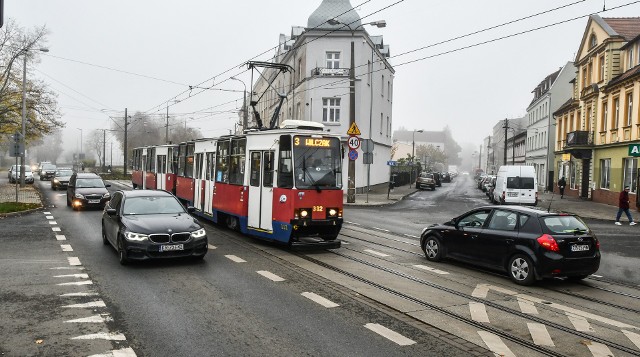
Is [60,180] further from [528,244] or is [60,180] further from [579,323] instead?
[579,323]

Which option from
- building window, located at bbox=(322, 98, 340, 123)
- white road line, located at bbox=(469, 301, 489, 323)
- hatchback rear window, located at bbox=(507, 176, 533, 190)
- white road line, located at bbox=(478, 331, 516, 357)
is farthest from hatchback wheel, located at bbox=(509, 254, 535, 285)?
building window, located at bbox=(322, 98, 340, 123)

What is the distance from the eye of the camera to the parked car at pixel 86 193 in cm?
2250

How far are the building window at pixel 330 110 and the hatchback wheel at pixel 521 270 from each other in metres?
30.4

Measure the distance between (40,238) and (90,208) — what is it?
9.23 m

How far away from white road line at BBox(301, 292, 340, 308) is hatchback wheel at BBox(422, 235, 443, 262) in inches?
178

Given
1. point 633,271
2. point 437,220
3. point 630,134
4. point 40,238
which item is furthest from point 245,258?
point 630,134

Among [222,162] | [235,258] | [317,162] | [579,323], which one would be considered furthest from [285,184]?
[579,323]

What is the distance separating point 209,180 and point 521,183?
20130 millimetres

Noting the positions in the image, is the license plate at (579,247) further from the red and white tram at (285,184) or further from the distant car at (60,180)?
the distant car at (60,180)

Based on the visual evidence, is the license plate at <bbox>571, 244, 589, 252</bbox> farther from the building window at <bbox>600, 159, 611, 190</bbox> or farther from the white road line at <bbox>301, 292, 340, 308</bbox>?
the building window at <bbox>600, 159, 611, 190</bbox>

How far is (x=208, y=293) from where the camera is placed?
8625mm

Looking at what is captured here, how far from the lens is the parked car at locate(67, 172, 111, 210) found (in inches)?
886

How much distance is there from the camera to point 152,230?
415 inches

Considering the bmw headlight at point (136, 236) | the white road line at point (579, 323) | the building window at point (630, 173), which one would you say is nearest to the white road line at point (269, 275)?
the bmw headlight at point (136, 236)
